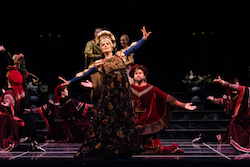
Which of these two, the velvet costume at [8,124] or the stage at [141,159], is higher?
the velvet costume at [8,124]

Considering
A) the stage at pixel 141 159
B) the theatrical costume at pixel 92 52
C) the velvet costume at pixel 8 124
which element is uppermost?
the theatrical costume at pixel 92 52

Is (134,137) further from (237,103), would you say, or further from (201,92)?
(201,92)

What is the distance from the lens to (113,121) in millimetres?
3793

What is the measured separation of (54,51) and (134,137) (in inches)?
227

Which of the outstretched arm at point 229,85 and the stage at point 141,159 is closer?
the stage at point 141,159

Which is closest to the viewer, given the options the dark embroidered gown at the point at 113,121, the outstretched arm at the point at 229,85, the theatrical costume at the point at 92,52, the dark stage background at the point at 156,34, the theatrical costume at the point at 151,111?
the dark embroidered gown at the point at 113,121

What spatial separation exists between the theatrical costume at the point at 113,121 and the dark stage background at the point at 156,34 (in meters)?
4.95

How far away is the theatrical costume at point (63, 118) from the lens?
224 inches

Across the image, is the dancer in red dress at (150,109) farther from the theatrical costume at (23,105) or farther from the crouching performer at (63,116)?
the theatrical costume at (23,105)

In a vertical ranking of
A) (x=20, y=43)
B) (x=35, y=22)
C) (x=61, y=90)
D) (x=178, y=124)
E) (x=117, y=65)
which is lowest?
(x=178, y=124)

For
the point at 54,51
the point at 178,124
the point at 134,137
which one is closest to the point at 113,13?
the point at 54,51

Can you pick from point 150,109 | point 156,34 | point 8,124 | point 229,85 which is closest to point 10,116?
point 8,124

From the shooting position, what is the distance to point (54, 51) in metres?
8.91

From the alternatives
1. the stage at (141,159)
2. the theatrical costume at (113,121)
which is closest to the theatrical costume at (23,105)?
the stage at (141,159)
